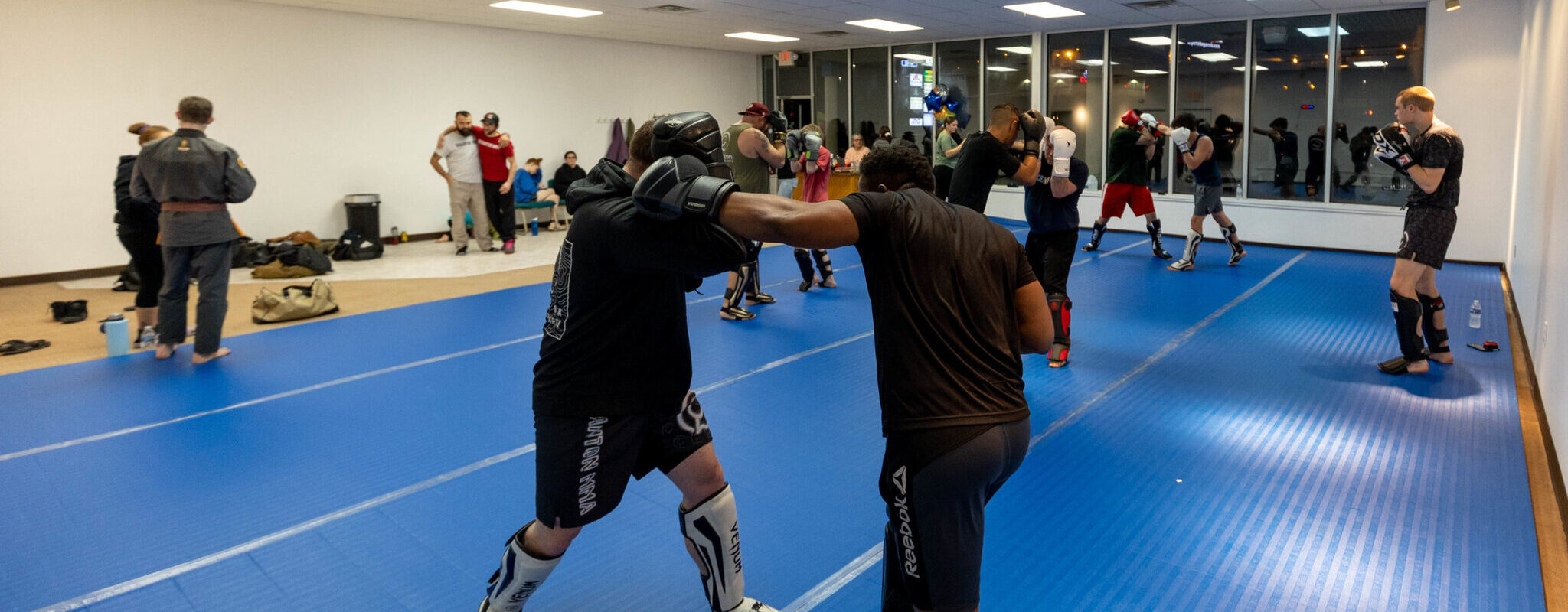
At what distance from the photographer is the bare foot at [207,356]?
18.9ft

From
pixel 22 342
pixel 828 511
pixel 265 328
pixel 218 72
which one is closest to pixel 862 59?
pixel 218 72

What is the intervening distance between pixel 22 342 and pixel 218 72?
5167 millimetres

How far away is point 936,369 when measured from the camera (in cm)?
186

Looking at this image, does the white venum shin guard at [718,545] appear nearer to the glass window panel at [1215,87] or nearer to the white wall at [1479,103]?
the white wall at [1479,103]

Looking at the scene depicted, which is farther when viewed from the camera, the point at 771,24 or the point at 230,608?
→ the point at 771,24

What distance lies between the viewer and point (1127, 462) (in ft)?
12.8

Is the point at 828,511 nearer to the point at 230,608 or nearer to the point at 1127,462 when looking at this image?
the point at 1127,462

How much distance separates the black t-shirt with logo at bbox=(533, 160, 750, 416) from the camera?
2117 mm

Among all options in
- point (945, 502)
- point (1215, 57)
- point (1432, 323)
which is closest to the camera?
point (945, 502)

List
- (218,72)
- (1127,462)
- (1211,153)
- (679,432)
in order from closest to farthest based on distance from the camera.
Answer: (679,432)
(1127,462)
(1211,153)
(218,72)

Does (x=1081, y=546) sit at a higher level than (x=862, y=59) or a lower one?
lower

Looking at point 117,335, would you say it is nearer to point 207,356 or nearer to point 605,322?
point 207,356

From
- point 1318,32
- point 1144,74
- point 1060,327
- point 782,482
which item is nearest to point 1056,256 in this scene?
point 1060,327

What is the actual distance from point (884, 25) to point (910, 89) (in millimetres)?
2927
